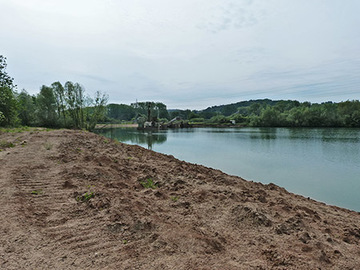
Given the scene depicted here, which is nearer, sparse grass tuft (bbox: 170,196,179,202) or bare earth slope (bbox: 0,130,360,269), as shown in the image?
bare earth slope (bbox: 0,130,360,269)

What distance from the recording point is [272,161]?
1545cm

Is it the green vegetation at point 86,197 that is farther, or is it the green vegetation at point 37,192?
the green vegetation at point 37,192

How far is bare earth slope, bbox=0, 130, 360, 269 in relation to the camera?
2.72 meters

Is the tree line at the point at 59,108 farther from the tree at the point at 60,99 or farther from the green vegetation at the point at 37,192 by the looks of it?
the green vegetation at the point at 37,192

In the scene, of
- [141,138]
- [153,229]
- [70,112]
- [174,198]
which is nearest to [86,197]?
[153,229]

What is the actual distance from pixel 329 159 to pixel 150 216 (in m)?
16.4

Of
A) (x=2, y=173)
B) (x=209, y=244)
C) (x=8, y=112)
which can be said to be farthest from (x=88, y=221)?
(x=8, y=112)

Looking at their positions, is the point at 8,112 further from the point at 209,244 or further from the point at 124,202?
the point at 209,244

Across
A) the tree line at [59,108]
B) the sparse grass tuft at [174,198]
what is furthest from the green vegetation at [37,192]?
the tree line at [59,108]

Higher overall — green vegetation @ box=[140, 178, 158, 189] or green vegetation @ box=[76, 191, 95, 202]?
green vegetation @ box=[76, 191, 95, 202]

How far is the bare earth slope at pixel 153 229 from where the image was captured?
272 centimetres

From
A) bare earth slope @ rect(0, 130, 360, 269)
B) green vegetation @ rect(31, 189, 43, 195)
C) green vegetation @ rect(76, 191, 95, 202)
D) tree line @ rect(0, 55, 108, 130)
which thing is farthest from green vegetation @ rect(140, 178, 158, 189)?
tree line @ rect(0, 55, 108, 130)

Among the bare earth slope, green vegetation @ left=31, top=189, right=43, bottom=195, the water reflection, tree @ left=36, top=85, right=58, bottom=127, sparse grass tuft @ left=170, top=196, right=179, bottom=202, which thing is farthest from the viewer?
tree @ left=36, top=85, right=58, bottom=127

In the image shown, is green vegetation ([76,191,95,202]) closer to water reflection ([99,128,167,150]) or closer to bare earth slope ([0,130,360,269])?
bare earth slope ([0,130,360,269])
